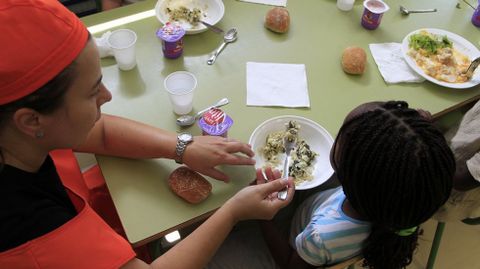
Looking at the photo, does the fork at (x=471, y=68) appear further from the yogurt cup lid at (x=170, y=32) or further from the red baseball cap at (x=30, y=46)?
the red baseball cap at (x=30, y=46)

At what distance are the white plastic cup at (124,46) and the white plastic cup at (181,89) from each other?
0.56 feet

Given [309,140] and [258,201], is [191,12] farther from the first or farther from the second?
[258,201]

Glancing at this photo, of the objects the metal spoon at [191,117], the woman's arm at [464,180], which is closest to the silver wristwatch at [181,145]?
the metal spoon at [191,117]

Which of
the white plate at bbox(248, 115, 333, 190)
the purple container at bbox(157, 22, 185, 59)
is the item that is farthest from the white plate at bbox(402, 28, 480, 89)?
the purple container at bbox(157, 22, 185, 59)

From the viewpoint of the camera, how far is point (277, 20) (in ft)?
5.07

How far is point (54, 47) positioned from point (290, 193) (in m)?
0.67

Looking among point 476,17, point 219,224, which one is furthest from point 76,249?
point 476,17

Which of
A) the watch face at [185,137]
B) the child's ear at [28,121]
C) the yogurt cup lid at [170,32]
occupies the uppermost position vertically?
the child's ear at [28,121]

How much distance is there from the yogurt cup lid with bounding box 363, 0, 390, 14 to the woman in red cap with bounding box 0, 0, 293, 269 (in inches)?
42.7

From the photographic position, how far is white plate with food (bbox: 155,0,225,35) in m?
1.55

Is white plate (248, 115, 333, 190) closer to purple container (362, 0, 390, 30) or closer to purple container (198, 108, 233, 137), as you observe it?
purple container (198, 108, 233, 137)

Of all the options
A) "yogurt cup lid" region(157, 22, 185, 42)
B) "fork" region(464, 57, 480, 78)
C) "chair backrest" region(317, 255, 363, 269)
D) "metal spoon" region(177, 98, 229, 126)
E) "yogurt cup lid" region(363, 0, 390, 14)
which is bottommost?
"chair backrest" region(317, 255, 363, 269)

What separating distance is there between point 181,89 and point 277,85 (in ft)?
1.10

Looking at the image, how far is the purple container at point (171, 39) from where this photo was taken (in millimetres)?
1384
